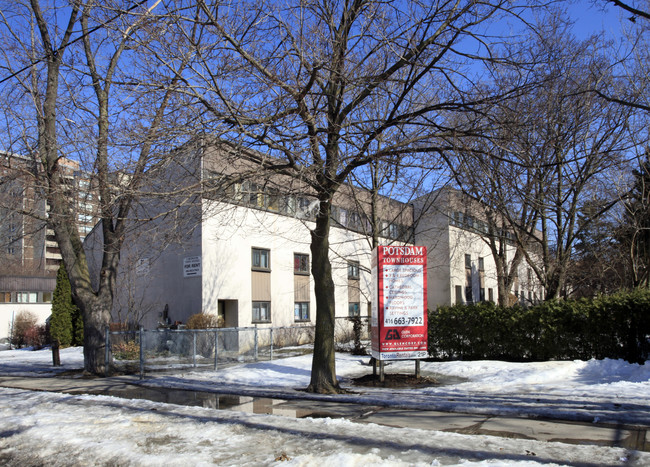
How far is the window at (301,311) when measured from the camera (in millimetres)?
27984

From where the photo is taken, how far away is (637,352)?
524 inches

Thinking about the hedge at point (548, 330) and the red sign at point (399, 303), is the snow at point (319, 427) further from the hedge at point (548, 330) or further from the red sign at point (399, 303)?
the red sign at point (399, 303)

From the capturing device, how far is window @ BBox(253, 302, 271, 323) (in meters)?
25.6

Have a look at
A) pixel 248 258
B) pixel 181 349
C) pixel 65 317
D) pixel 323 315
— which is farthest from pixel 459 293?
pixel 323 315

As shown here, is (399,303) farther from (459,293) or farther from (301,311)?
(459,293)

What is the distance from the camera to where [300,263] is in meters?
28.7

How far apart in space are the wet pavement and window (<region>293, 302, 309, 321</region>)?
51.2 ft

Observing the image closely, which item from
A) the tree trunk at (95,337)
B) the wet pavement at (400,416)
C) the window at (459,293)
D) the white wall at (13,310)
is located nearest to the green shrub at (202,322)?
the tree trunk at (95,337)

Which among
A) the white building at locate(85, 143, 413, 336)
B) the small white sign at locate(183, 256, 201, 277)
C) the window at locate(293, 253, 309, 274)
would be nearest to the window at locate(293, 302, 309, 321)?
the white building at locate(85, 143, 413, 336)

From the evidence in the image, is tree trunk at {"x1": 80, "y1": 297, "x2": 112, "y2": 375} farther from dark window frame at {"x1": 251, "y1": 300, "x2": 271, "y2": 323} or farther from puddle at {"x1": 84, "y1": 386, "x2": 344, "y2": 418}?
dark window frame at {"x1": 251, "y1": 300, "x2": 271, "y2": 323}

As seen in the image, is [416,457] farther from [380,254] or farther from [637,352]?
[637,352]

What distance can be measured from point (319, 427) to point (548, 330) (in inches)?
370

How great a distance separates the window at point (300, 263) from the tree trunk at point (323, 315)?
17146 millimetres

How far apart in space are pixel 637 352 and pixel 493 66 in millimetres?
8163
